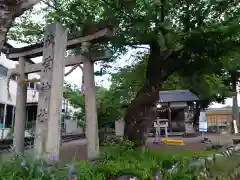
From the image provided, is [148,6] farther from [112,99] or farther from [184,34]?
[112,99]

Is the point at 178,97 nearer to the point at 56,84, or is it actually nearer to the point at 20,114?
the point at 20,114

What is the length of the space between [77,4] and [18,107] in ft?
13.0

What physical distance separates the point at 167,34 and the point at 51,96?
3394 millimetres

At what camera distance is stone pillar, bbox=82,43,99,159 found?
7418mm

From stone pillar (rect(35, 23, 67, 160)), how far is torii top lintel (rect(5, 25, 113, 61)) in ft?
3.72

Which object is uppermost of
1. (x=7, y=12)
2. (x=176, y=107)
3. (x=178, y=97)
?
(x=178, y=97)

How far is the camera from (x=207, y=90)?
10180mm

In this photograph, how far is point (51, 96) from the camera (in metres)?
6.22

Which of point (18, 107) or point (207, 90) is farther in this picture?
point (207, 90)

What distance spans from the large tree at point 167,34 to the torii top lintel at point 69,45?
1.32ft

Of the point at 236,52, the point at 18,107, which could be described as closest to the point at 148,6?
the point at 236,52

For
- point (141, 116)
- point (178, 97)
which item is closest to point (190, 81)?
point (141, 116)

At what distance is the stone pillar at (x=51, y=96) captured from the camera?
602cm

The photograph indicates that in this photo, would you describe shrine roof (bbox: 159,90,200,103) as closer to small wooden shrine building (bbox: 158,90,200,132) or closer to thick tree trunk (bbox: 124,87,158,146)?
small wooden shrine building (bbox: 158,90,200,132)
